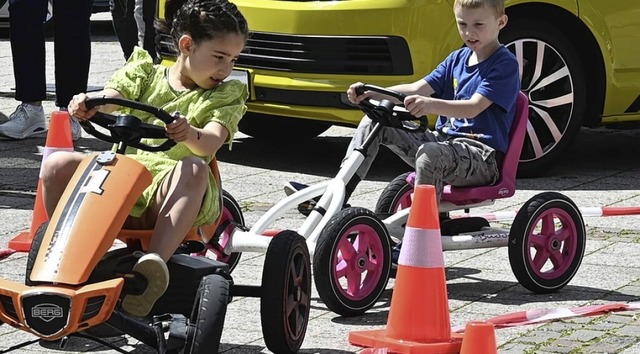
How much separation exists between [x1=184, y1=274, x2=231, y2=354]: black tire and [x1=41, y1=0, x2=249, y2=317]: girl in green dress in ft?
0.44

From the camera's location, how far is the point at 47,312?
4492 millimetres

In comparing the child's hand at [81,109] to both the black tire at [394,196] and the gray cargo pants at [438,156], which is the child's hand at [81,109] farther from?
the black tire at [394,196]

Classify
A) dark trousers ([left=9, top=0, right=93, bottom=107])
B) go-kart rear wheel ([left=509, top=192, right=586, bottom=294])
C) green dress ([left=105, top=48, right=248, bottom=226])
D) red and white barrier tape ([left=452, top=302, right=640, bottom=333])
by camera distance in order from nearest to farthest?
1. green dress ([left=105, top=48, right=248, bottom=226])
2. red and white barrier tape ([left=452, top=302, right=640, bottom=333])
3. go-kart rear wheel ([left=509, top=192, right=586, bottom=294])
4. dark trousers ([left=9, top=0, right=93, bottom=107])

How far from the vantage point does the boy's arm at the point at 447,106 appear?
20.0 feet

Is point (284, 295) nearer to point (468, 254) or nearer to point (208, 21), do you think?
point (208, 21)

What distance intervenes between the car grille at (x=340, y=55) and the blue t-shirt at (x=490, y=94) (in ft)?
6.24

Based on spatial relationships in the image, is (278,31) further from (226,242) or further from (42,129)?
(226,242)

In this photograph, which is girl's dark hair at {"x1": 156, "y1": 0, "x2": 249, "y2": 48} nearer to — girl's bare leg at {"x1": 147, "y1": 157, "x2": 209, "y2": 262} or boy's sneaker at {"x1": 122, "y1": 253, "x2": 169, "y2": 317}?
girl's bare leg at {"x1": 147, "y1": 157, "x2": 209, "y2": 262}

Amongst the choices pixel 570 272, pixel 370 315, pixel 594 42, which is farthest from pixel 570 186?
pixel 370 315

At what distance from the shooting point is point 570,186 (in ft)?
28.4

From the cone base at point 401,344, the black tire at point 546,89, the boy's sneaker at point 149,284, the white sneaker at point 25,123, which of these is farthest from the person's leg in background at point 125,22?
the boy's sneaker at point 149,284

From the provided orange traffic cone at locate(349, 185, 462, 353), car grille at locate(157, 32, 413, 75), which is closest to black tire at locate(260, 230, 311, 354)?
orange traffic cone at locate(349, 185, 462, 353)

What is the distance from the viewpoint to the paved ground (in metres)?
5.47

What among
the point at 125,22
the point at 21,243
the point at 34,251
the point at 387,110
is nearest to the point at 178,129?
the point at 34,251
